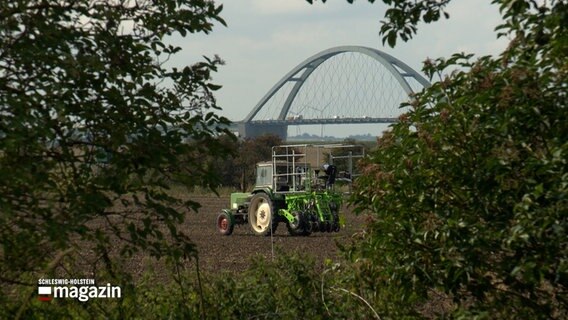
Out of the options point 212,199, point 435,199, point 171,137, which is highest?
point 171,137

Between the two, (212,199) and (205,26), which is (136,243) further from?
(212,199)

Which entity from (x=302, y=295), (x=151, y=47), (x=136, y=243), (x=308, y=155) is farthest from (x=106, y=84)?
(x=308, y=155)

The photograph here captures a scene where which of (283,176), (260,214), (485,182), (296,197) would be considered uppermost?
(485,182)

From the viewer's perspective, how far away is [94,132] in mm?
5637

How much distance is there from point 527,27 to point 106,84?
2741mm

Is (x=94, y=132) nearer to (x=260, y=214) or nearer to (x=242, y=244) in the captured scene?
(x=242, y=244)

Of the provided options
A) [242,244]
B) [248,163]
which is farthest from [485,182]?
[248,163]

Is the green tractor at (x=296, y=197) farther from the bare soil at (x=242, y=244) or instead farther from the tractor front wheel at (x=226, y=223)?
the bare soil at (x=242, y=244)

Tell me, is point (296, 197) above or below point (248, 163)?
above

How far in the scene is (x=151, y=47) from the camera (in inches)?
226

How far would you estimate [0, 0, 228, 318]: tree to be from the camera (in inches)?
196

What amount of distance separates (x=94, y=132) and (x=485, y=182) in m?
2.47

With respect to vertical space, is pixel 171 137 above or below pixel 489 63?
below

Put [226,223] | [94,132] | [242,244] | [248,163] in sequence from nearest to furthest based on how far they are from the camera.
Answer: [94,132]
[242,244]
[226,223]
[248,163]
